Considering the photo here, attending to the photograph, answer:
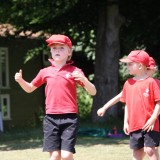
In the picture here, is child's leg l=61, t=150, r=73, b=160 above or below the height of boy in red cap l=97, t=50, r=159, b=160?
below

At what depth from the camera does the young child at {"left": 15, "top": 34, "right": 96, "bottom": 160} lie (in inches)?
256

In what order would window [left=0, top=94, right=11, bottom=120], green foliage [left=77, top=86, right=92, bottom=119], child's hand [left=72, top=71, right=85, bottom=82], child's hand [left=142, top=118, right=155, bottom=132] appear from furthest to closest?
green foliage [left=77, top=86, right=92, bottom=119] → window [left=0, top=94, right=11, bottom=120] → child's hand [left=142, top=118, right=155, bottom=132] → child's hand [left=72, top=71, right=85, bottom=82]

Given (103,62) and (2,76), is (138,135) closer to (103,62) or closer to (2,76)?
(103,62)

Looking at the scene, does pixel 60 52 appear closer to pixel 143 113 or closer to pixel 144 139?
pixel 143 113

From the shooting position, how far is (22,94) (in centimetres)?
2391

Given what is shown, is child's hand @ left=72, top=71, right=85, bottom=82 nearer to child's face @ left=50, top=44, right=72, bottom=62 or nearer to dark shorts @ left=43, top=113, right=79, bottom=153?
child's face @ left=50, top=44, right=72, bottom=62

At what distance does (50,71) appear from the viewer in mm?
6703

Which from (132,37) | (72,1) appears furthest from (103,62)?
(72,1)

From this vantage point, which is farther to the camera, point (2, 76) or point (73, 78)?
point (2, 76)

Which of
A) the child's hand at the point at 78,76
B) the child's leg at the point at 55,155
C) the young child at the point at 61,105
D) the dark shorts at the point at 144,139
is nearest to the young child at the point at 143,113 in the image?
the dark shorts at the point at 144,139

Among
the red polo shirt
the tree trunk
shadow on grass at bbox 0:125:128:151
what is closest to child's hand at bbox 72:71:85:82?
the red polo shirt

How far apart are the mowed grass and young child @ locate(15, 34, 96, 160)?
3115mm

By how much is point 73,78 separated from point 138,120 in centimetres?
104

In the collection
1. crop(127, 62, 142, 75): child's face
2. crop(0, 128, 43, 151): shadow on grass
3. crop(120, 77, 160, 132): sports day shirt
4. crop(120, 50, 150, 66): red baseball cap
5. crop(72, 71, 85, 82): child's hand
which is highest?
crop(120, 50, 150, 66): red baseball cap
